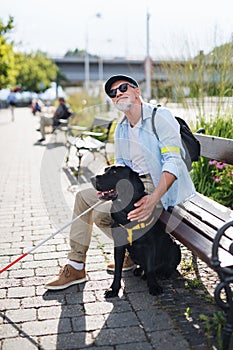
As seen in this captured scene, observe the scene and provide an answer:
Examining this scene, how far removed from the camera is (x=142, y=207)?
3.60m

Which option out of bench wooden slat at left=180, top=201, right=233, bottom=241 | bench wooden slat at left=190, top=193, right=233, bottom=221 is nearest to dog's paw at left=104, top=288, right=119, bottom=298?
bench wooden slat at left=180, top=201, right=233, bottom=241

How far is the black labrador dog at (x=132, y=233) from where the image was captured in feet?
12.0

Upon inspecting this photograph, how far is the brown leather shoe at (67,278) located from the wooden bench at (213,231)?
0.88 metres

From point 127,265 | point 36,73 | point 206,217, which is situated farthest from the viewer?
point 36,73

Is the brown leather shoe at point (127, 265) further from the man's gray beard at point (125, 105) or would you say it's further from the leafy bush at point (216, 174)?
the leafy bush at point (216, 174)

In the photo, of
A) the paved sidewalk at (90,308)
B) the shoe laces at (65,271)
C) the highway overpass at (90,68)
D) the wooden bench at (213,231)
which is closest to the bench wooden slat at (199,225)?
the wooden bench at (213,231)

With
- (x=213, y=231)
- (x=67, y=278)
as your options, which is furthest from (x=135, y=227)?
(x=67, y=278)

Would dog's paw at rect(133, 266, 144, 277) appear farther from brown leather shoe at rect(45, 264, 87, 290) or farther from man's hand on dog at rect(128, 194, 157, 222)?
man's hand on dog at rect(128, 194, 157, 222)

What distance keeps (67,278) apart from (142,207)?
0.97 metres

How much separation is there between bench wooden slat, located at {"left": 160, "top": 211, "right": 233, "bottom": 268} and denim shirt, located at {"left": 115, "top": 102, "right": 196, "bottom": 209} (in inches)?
9.2

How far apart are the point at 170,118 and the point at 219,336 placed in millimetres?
1659

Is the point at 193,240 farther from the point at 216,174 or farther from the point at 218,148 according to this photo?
the point at 216,174

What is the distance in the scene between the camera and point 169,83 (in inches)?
296

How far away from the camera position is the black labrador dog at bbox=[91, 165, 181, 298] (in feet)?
12.0
